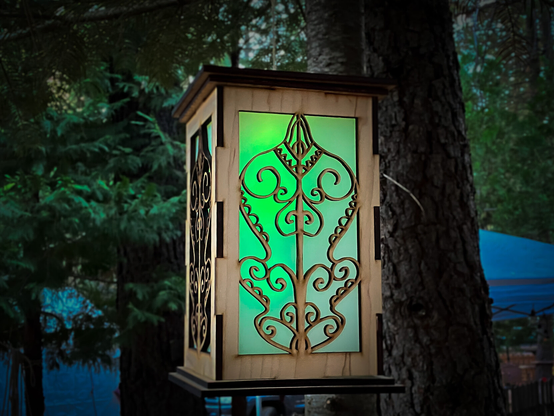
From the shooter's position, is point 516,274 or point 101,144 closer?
point 516,274

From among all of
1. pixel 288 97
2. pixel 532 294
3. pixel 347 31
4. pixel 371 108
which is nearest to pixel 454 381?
pixel 371 108

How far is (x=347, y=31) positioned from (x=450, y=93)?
578mm

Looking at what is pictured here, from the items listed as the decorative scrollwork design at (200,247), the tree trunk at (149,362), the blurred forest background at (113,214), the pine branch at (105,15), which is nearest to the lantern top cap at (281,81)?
the decorative scrollwork design at (200,247)

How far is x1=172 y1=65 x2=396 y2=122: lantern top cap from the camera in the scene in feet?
4.45

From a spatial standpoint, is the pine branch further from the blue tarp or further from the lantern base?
the blue tarp

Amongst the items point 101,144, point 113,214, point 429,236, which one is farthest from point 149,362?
point 429,236

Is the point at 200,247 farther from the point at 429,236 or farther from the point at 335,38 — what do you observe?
the point at 335,38

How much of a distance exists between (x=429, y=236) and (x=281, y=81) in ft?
3.52

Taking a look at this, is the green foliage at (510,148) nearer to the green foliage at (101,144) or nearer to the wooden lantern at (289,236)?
the green foliage at (101,144)

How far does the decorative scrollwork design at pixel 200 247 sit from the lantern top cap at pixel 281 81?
0.18m

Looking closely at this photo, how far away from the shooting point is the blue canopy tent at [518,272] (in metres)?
5.09

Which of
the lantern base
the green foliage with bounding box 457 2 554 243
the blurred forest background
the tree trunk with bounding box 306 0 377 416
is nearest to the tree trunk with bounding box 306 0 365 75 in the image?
the tree trunk with bounding box 306 0 377 416

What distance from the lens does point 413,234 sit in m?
2.21

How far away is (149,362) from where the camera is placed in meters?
5.16
